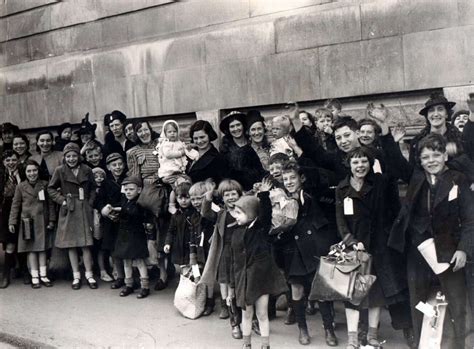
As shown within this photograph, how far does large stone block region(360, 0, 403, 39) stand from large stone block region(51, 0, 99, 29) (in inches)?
204

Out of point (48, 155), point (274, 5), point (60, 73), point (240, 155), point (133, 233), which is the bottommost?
point (133, 233)

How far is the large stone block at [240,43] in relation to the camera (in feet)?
27.4

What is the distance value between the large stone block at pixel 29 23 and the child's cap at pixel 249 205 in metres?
7.78

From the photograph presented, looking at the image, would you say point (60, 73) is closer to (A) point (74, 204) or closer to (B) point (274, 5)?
(A) point (74, 204)

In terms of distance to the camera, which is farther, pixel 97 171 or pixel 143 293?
pixel 97 171

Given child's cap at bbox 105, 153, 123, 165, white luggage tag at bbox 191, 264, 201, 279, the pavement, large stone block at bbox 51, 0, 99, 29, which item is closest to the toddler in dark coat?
the pavement

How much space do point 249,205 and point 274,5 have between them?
4056 millimetres

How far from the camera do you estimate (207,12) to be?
9062 mm

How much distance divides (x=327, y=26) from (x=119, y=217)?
3501 mm

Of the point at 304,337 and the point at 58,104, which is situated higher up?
the point at 58,104

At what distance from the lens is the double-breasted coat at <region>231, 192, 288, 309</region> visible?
16.7 feet

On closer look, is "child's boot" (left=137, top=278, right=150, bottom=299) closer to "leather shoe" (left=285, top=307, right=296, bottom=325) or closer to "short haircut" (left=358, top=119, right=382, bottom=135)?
"leather shoe" (left=285, top=307, right=296, bottom=325)

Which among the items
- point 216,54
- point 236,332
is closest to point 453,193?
point 236,332

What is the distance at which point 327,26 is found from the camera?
25.4ft
